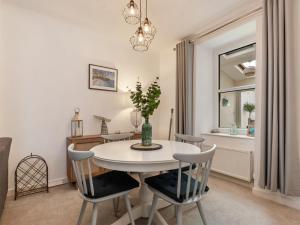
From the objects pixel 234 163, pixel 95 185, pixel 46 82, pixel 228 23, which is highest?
pixel 228 23

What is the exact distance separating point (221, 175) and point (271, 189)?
99 cm

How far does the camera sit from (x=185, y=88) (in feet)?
10.8

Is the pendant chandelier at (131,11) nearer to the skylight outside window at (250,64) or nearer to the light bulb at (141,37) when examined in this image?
the light bulb at (141,37)

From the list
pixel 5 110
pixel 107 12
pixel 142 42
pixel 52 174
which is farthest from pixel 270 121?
pixel 5 110

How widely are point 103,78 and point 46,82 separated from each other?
92 centimetres

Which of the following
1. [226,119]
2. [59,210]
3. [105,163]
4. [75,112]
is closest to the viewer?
[105,163]

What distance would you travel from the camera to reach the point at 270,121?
7.03 feet

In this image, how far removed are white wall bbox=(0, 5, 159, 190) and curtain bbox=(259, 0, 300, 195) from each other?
245cm

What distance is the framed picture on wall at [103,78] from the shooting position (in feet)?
10.1

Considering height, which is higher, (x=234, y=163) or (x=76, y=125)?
(x=76, y=125)

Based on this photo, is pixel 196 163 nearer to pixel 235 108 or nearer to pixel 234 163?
pixel 234 163

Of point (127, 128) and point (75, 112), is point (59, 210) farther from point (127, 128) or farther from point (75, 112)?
point (127, 128)

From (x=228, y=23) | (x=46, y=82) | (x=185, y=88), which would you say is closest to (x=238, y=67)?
(x=228, y=23)

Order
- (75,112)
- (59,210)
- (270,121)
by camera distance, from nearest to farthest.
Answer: (59,210), (270,121), (75,112)
